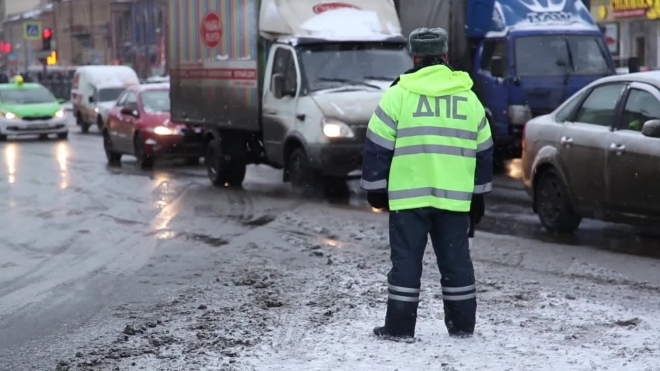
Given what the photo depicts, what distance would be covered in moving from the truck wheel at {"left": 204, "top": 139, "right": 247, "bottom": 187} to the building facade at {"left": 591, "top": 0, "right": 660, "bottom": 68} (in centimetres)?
2419

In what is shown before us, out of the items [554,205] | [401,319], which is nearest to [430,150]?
[401,319]

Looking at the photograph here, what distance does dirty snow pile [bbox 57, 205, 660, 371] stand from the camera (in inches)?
230

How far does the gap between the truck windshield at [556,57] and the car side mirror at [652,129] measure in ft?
26.7

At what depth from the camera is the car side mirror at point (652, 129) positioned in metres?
9.33

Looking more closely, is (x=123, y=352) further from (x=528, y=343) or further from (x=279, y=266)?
(x=279, y=266)

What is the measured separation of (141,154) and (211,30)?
14.7 feet

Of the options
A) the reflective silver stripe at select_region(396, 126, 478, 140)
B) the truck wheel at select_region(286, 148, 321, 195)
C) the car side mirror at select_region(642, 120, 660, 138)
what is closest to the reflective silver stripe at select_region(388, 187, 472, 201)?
the reflective silver stripe at select_region(396, 126, 478, 140)

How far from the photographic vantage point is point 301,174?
48.3 ft

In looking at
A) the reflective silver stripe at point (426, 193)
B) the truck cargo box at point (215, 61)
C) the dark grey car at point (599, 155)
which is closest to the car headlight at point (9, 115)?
the truck cargo box at point (215, 61)

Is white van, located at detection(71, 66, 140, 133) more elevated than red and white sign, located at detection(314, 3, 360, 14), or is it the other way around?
red and white sign, located at detection(314, 3, 360, 14)

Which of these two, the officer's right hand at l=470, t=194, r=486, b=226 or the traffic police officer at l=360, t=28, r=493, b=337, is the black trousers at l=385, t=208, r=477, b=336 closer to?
the traffic police officer at l=360, t=28, r=493, b=337

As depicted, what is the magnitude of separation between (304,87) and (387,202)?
8656mm

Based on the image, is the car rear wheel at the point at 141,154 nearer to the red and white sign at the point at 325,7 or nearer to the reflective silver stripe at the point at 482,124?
the red and white sign at the point at 325,7

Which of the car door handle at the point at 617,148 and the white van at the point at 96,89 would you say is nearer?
the car door handle at the point at 617,148
